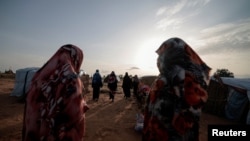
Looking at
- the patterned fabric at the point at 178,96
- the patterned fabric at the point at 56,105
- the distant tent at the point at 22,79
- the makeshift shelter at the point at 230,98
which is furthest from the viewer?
the distant tent at the point at 22,79

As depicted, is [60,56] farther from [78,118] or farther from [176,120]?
[176,120]

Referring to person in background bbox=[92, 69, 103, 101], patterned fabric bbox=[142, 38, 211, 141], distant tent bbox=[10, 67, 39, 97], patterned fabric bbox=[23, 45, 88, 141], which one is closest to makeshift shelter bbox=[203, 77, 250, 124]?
person in background bbox=[92, 69, 103, 101]

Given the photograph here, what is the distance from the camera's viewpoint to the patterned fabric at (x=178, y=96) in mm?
2285

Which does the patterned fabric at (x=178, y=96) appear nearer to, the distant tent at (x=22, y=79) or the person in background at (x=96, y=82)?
the person in background at (x=96, y=82)

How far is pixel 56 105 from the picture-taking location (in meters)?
1.90

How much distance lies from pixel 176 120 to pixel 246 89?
24.8ft

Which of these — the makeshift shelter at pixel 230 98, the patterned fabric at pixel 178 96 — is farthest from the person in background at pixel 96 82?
the patterned fabric at pixel 178 96

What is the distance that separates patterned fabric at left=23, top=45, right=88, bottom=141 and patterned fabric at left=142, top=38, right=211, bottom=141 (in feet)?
3.05

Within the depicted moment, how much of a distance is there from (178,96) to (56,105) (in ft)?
4.41

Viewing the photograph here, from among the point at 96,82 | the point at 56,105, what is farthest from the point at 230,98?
the point at 56,105

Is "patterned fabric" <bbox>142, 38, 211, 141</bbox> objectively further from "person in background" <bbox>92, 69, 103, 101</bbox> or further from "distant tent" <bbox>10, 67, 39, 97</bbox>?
"distant tent" <bbox>10, 67, 39, 97</bbox>

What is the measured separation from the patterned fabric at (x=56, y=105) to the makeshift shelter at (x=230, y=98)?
7.76 meters

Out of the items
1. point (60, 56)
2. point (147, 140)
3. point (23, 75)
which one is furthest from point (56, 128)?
point (23, 75)

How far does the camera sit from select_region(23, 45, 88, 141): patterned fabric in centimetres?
187
